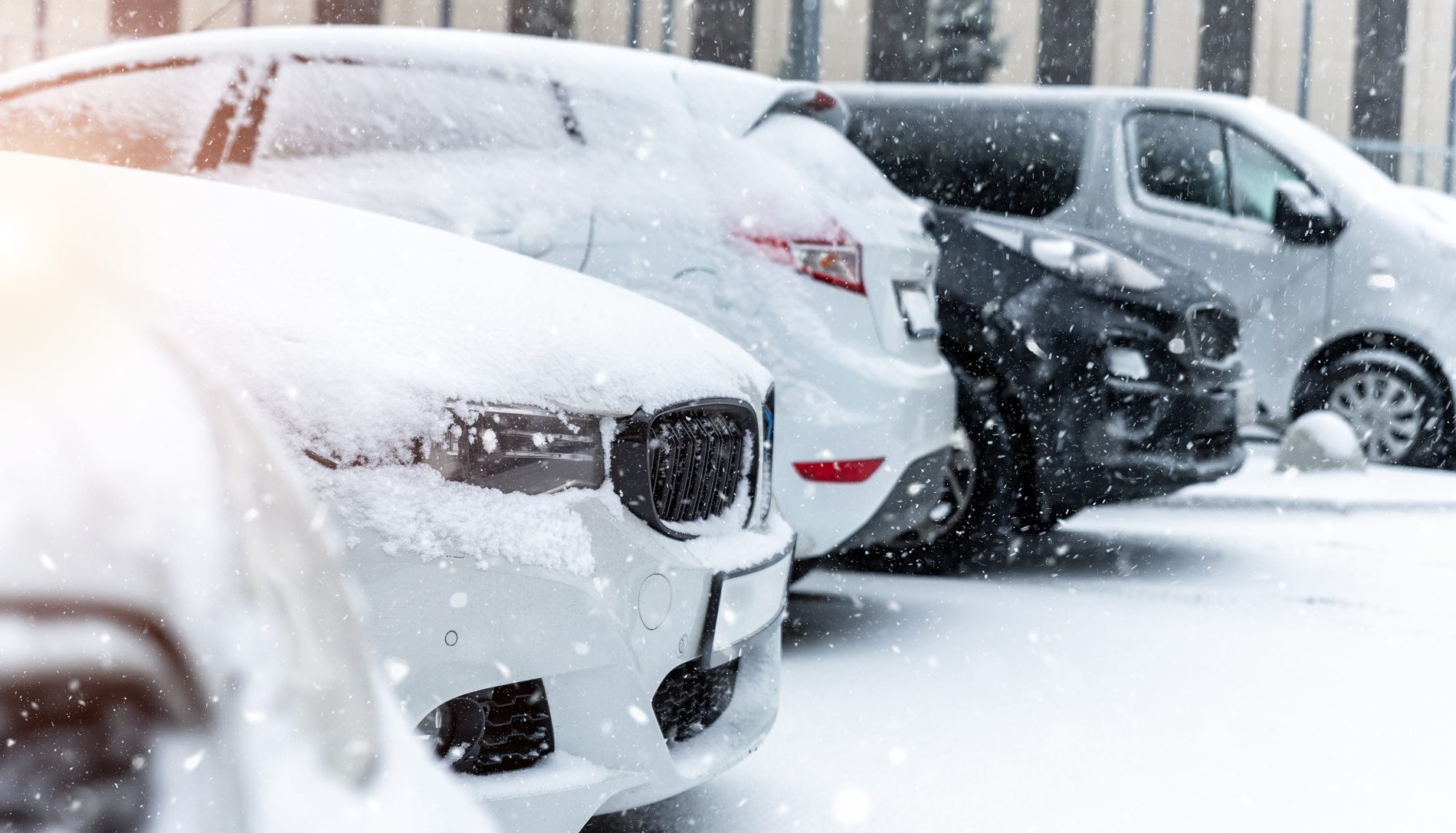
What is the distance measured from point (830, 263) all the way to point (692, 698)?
64.5 inches

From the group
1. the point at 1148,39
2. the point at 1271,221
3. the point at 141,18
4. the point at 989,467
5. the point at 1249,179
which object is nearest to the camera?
the point at 989,467

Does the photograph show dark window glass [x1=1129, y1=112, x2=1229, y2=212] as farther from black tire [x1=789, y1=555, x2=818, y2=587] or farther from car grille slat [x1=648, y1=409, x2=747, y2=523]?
car grille slat [x1=648, y1=409, x2=747, y2=523]

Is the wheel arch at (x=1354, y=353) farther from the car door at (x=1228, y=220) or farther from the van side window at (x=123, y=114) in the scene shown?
the van side window at (x=123, y=114)

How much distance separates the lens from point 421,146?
4.13 m

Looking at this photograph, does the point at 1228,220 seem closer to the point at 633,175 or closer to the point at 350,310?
the point at 633,175

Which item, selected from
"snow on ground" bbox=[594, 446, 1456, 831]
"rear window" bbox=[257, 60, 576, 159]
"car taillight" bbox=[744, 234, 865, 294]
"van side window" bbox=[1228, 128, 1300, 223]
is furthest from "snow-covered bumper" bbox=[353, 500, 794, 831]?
"van side window" bbox=[1228, 128, 1300, 223]

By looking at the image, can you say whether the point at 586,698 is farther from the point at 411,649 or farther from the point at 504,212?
the point at 504,212

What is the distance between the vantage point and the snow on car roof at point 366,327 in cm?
184

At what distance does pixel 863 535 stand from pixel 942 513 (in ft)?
4.00

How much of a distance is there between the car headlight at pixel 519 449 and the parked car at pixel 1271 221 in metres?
5.43

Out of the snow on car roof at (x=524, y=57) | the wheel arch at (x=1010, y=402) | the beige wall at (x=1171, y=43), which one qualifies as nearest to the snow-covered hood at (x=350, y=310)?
the snow on car roof at (x=524, y=57)

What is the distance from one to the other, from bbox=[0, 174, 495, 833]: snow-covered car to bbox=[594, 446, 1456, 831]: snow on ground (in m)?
1.32

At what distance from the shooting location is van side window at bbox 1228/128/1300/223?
25.5 feet

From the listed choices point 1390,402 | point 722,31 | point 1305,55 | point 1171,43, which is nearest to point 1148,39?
point 1171,43
